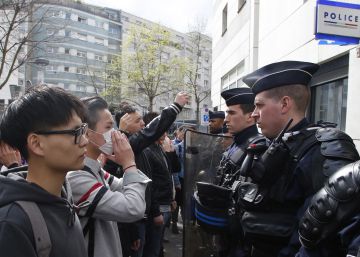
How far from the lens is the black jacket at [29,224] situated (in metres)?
1.07

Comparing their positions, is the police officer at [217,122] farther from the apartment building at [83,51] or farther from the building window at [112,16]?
the building window at [112,16]

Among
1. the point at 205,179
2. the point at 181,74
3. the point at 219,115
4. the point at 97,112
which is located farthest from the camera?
the point at 181,74

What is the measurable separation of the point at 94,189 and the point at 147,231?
224 cm

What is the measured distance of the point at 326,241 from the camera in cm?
141

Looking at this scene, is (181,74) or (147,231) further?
(181,74)

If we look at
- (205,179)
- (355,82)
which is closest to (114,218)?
(205,179)

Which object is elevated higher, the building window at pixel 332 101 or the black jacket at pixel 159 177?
the building window at pixel 332 101

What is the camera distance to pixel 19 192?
1.16m

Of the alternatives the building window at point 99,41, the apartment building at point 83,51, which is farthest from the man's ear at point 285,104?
the building window at point 99,41

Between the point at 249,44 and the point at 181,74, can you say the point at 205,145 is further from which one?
the point at 181,74

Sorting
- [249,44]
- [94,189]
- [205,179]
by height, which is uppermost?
[249,44]

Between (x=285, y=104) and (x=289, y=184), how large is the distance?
1.75ft

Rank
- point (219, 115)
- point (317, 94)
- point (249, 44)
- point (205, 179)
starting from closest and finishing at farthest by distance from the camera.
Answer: point (205, 179), point (219, 115), point (317, 94), point (249, 44)

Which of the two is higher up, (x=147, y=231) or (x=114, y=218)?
(x=114, y=218)
